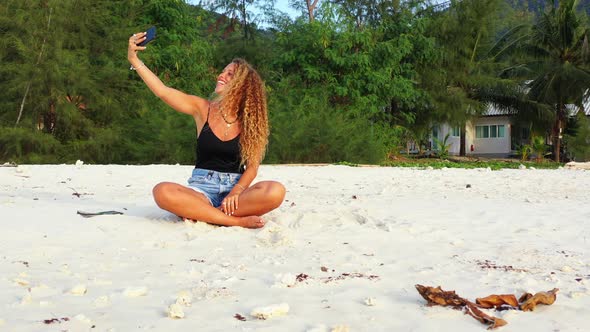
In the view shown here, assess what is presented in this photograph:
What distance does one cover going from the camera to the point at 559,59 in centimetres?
2600

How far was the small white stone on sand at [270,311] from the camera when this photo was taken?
2117 millimetres

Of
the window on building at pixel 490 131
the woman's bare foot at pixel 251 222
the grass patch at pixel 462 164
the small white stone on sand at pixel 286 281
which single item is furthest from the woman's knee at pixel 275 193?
the window on building at pixel 490 131

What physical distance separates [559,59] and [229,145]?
25.5m

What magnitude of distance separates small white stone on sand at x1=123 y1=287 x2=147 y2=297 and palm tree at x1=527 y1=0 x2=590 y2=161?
25413 millimetres

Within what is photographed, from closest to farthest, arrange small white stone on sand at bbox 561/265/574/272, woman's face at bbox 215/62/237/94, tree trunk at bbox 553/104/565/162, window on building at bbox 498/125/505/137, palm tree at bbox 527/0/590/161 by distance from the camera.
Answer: small white stone on sand at bbox 561/265/574/272 → woman's face at bbox 215/62/237/94 → palm tree at bbox 527/0/590/161 → tree trunk at bbox 553/104/565/162 → window on building at bbox 498/125/505/137

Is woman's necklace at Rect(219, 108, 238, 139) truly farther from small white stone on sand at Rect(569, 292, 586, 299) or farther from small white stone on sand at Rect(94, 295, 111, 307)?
small white stone on sand at Rect(569, 292, 586, 299)

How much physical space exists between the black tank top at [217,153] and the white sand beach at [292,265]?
1.46 ft

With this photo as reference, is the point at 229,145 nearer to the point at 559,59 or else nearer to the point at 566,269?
the point at 566,269

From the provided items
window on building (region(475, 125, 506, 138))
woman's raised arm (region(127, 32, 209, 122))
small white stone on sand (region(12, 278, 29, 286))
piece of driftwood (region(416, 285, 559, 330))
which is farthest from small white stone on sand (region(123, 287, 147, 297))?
window on building (region(475, 125, 506, 138))

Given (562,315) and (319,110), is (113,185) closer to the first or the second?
(562,315)

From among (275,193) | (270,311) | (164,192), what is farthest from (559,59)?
(270,311)

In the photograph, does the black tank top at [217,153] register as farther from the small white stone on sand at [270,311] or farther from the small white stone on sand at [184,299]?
the small white stone on sand at [270,311]

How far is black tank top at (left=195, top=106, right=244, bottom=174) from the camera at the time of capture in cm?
400

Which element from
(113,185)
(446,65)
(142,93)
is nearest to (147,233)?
(113,185)
